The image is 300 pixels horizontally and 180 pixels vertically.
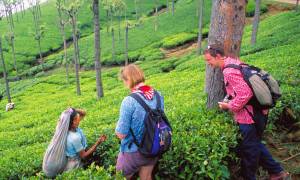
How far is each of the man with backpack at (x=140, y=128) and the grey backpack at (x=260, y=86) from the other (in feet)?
5.12

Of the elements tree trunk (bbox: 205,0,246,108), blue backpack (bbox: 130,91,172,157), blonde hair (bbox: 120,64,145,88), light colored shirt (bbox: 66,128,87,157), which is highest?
tree trunk (bbox: 205,0,246,108)

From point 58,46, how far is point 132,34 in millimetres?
19198

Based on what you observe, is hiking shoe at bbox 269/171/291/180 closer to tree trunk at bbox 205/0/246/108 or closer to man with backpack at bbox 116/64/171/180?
tree trunk at bbox 205/0/246/108

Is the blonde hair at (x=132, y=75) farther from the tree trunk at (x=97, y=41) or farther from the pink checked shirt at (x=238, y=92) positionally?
the tree trunk at (x=97, y=41)

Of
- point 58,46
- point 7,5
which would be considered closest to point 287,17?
point 58,46

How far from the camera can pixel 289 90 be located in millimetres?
9383

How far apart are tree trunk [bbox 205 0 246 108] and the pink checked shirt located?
1155 mm

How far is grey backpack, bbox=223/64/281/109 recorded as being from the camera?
19.1ft


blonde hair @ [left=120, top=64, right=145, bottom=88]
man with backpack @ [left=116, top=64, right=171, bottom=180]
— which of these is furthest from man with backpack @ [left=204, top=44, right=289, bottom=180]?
blonde hair @ [left=120, top=64, right=145, bottom=88]

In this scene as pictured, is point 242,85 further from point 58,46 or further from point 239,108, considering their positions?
point 58,46

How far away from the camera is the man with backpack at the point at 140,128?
217 inches

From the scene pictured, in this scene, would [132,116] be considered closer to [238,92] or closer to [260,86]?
[238,92]

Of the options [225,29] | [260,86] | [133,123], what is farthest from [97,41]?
[260,86]

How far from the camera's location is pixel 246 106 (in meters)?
6.14
